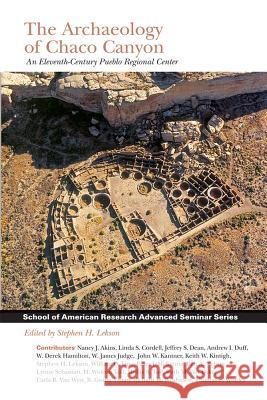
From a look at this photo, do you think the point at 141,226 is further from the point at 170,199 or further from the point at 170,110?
the point at 170,110

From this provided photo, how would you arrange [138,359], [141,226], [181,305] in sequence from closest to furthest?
1. [138,359]
2. [181,305]
3. [141,226]

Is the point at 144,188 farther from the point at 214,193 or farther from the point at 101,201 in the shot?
the point at 214,193

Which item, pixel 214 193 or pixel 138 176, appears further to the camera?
pixel 138 176

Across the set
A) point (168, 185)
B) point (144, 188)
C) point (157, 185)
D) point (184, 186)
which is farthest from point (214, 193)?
point (144, 188)

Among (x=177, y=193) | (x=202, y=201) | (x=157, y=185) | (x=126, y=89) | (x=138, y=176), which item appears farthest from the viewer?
(x=138, y=176)

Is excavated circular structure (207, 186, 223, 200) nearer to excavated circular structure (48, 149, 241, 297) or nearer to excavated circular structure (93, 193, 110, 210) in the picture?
excavated circular structure (48, 149, 241, 297)
